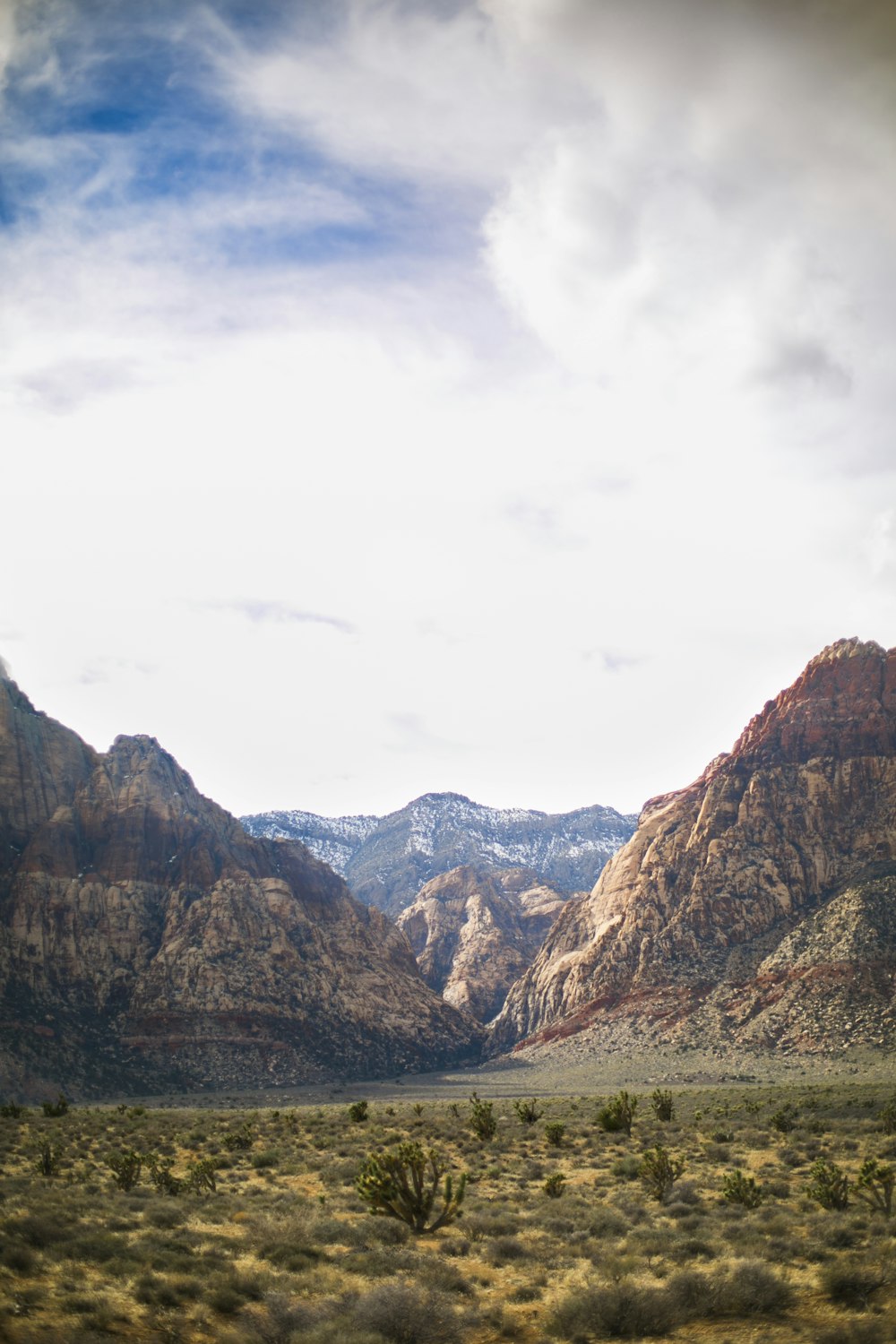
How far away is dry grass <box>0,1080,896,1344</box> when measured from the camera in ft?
42.1

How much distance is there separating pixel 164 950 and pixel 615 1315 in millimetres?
105233

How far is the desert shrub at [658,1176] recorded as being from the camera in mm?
23125

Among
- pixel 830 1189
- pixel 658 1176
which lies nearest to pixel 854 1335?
pixel 830 1189

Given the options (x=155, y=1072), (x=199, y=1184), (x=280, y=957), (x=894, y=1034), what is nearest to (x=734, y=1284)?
(x=199, y=1184)

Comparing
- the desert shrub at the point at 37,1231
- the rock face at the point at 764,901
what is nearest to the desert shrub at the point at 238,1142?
the desert shrub at the point at 37,1231

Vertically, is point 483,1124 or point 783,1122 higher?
point 783,1122

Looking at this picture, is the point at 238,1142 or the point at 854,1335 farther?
the point at 238,1142

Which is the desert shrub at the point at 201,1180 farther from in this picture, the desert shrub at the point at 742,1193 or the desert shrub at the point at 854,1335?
the desert shrub at the point at 854,1335

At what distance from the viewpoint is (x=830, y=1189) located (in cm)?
2084

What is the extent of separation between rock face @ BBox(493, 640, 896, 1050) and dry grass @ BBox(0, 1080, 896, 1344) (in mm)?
64752

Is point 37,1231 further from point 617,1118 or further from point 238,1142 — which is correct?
point 617,1118

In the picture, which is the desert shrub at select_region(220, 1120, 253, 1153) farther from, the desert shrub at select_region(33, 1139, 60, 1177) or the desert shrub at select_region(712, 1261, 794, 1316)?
the desert shrub at select_region(712, 1261, 794, 1316)

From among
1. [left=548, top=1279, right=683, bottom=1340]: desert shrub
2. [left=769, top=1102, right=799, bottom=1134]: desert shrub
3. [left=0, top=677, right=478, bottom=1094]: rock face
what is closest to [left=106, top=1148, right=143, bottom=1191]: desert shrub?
[left=548, top=1279, right=683, bottom=1340]: desert shrub

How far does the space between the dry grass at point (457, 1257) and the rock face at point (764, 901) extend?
6475cm
